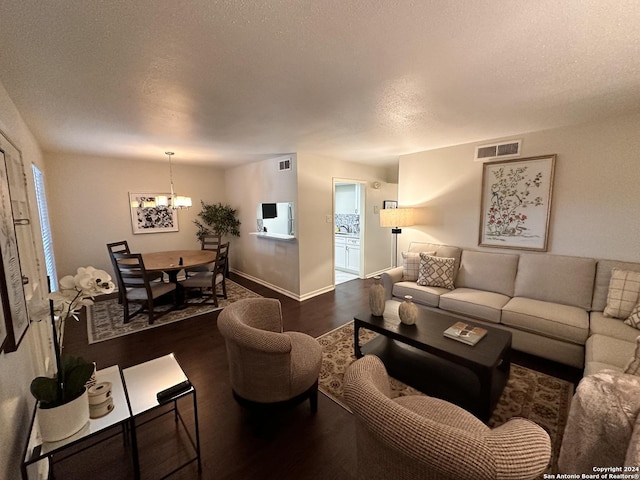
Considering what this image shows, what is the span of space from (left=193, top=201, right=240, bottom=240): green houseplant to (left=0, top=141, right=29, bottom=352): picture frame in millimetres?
4377

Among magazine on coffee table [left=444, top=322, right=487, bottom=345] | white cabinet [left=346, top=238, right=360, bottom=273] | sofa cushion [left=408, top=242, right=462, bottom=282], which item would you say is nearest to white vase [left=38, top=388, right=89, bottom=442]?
magazine on coffee table [left=444, top=322, right=487, bottom=345]

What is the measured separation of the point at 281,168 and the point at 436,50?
335 centimetres

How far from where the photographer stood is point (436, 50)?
57.5 inches

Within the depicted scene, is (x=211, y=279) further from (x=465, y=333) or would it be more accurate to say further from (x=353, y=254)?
(x=465, y=333)

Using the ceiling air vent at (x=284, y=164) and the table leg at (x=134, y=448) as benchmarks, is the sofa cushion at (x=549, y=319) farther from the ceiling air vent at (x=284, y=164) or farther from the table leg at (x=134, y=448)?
the ceiling air vent at (x=284, y=164)

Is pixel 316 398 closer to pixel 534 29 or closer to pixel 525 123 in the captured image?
pixel 534 29

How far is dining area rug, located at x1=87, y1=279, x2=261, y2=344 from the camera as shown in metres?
3.24

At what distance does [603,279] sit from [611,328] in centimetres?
65

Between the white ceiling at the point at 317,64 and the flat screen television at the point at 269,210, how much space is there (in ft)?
6.49

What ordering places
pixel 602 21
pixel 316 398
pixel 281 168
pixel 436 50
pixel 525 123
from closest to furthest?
pixel 602 21 < pixel 436 50 < pixel 316 398 < pixel 525 123 < pixel 281 168

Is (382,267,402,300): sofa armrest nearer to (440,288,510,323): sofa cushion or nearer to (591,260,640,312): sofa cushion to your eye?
(440,288,510,323): sofa cushion

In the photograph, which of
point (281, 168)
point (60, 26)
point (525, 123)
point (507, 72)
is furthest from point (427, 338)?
point (281, 168)

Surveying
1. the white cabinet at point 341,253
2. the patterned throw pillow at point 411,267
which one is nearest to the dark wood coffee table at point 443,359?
the patterned throw pillow at point 411,267

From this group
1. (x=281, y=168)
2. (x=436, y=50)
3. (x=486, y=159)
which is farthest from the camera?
(x=281, y=168)
